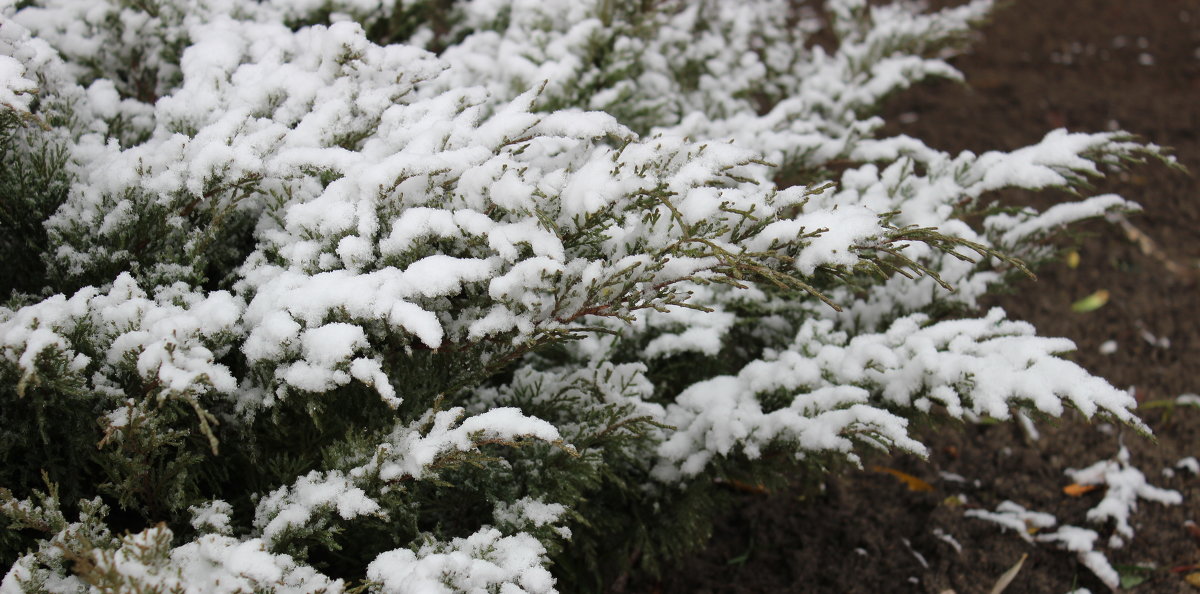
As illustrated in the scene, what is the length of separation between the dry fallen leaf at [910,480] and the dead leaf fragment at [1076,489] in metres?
0.45

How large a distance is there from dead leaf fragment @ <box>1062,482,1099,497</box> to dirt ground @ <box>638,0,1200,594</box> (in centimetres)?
2

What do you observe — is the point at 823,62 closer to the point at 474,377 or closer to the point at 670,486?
the point at 670,486

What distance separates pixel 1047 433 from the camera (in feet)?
9.00

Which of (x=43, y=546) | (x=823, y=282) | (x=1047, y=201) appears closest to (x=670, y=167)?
(x=823, y=282)

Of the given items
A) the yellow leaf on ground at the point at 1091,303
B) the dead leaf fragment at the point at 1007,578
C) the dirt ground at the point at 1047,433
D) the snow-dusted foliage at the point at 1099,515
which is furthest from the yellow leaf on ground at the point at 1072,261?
the dead leaf fragment at the point at 1007,578

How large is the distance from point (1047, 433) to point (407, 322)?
2.50 metres

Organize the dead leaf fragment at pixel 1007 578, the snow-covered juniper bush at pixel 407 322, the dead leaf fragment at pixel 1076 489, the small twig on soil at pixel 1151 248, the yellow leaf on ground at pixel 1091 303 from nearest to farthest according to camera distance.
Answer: the snow-covered juniper bush at pixel 407 322 → the dead leaf fragment at pixel 1007 578 → the dead leaf fragment at pixel 1076 489 → the yellow leaf on ground at pixel 1091 303 → the small twig on soil at pixel 1151 248

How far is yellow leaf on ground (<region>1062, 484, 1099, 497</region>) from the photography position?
252 cm

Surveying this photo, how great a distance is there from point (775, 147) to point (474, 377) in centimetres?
131

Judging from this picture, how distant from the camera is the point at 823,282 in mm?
2125

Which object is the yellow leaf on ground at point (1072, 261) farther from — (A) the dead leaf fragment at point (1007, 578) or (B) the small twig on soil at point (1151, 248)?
(A) the dead leaf fragment at point (1007, 578)

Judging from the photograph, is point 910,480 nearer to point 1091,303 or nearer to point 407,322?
point 1091,303

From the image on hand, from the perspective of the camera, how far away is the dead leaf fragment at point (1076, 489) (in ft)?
8.25

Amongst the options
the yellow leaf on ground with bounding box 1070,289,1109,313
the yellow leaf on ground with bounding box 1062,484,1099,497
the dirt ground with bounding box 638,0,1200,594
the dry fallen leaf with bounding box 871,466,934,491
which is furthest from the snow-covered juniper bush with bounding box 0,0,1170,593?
the yellow leaf on ground with bounding box 1070,289,1109,313
